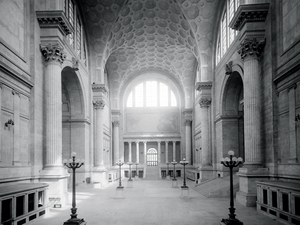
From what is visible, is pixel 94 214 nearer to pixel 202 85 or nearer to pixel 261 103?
pixel 261 103

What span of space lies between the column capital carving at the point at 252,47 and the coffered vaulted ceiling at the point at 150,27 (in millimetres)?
11810

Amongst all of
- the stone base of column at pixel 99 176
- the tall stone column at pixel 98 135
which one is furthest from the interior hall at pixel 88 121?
the tall stone column at pixel 98 135

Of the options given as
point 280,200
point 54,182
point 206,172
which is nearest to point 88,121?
point 206,172

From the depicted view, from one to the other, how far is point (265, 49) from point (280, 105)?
357 cm

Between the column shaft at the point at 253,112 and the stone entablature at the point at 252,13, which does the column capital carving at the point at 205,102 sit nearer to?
the column shaft at the point at 253,112

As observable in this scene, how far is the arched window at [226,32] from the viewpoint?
26.5 m

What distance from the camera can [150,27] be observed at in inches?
1491

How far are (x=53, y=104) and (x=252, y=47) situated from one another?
477 inches

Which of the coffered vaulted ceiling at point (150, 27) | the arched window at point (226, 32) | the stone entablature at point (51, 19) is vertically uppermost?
the coffered vaulted ceiling at point (150, 27)

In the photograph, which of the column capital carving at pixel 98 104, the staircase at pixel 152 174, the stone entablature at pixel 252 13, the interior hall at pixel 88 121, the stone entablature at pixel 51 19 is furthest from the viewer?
the staircase at pixel 152 174

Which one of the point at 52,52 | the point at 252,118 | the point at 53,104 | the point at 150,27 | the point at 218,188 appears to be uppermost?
the point at 150,27

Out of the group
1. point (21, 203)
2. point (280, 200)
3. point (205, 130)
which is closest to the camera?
point (21, 203)

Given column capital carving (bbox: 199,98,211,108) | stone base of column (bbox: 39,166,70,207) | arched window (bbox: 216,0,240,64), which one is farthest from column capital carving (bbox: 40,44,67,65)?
column capital carving (bbox: 199,98,211,108)

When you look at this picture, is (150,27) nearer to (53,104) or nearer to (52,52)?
(52,52)
